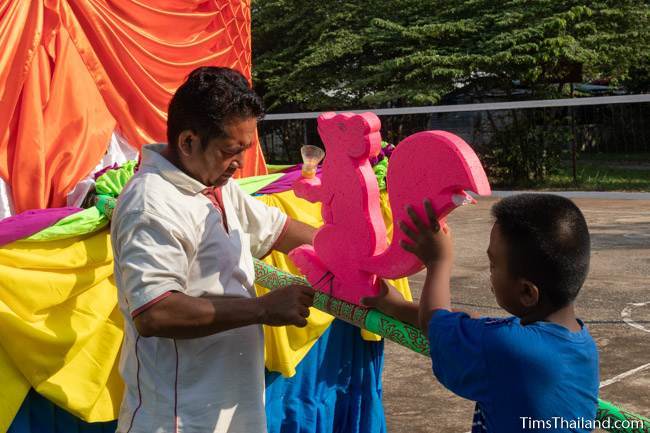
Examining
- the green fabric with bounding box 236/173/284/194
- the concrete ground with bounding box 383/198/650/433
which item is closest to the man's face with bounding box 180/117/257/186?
the green fabric with bounding box 236/173/284/194

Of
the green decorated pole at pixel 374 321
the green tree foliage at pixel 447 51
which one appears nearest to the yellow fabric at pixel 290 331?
the green decorated pole at pixel 374 321

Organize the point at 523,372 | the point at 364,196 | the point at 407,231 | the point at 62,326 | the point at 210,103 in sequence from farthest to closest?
the point at 62,326, the point at 364,196, the point at 210,103, the point at 407,231, the point at 523,372

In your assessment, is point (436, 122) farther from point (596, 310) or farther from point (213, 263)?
point (213, 263)

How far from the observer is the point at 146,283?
1.87m

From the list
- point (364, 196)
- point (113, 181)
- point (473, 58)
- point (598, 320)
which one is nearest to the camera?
point (364, 196)

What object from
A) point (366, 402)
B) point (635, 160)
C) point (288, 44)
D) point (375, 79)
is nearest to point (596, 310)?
point (366, 402)

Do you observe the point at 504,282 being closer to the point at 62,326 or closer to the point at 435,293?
the point at 435,293

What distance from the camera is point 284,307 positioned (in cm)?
196

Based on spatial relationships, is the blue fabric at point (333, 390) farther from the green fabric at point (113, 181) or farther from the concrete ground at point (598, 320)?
the green fabric at point (113, 181)

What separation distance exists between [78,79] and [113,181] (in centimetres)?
58

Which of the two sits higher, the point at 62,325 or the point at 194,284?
the point at 194,284

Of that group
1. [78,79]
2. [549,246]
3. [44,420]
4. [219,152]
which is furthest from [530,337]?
[78,79]

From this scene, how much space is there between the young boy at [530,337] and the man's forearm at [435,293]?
A: 7 centimetres

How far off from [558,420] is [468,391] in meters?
0.16
